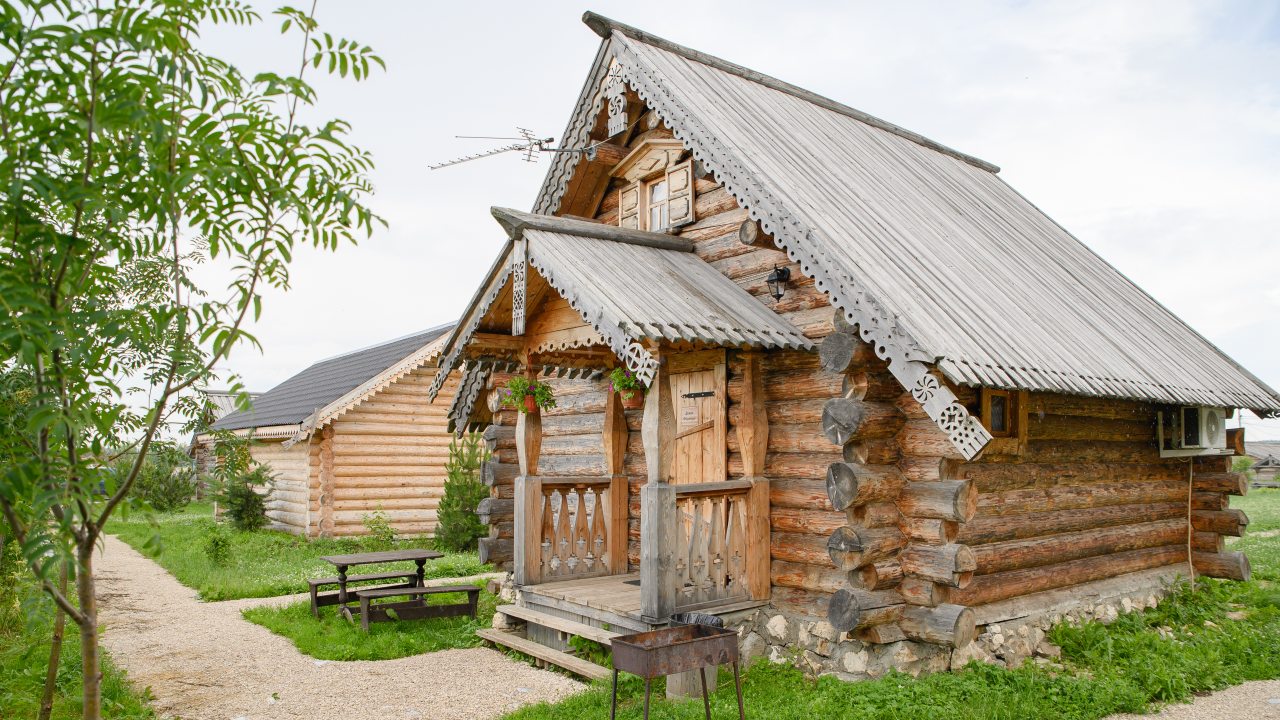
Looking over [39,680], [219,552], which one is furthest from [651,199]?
[219,552]

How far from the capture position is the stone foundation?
26.5 feet

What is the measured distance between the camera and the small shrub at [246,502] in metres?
21.5

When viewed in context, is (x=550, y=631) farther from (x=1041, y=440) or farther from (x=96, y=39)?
(x=96, y=39)

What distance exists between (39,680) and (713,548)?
233 inches

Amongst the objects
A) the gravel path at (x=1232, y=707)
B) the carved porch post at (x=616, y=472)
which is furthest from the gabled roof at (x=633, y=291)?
the gravel path at (x=1232, y=707)

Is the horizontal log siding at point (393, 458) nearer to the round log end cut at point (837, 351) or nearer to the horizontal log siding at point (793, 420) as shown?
the horizontal log siding at point (793, 420)

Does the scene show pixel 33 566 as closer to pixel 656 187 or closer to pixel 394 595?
pixel 394 595

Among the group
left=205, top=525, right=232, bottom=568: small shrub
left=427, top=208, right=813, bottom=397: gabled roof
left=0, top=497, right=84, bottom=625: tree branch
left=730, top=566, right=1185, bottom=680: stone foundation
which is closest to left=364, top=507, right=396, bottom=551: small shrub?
left=205, top=525, right=232, bottom=568: small shrub

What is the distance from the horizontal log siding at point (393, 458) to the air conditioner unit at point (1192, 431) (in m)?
14.4

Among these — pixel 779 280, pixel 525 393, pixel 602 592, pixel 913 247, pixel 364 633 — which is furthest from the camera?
pixel 364 633

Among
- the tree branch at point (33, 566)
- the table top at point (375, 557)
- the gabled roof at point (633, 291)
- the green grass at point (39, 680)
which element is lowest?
the green grass at point (39, 680)

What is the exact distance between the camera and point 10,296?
129 inches

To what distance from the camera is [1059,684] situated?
7871 millimetres

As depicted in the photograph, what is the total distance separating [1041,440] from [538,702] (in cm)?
557
